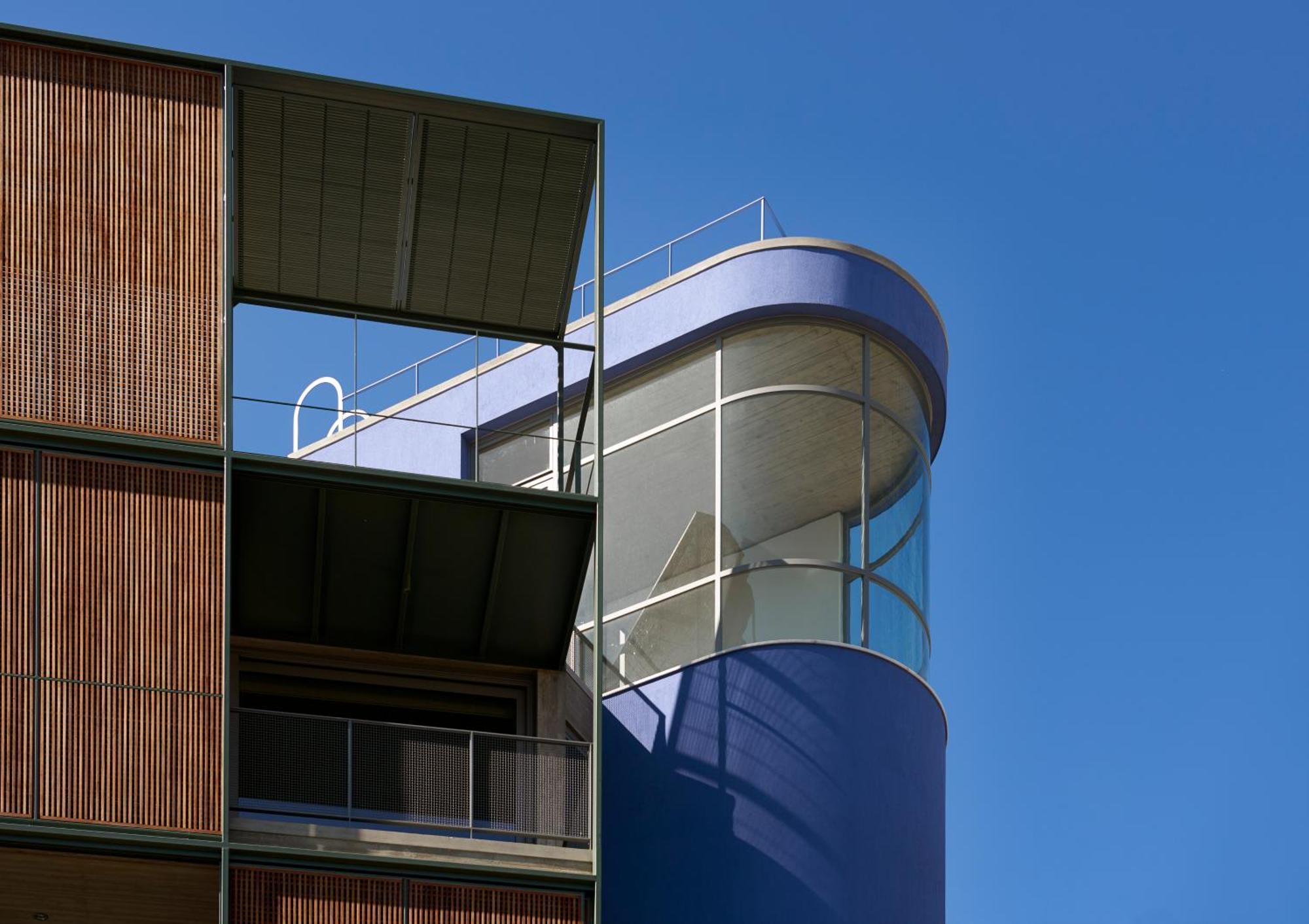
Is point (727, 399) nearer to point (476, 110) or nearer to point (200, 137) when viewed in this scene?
point (476, 110)

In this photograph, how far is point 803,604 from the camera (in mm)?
24438

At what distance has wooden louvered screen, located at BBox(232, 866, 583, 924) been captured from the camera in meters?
18.6

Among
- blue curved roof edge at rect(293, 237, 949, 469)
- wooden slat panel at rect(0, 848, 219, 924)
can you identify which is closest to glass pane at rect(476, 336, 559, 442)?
blue curved roof edge at rect(293, 237, 949, 469)

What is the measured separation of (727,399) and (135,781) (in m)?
9.50

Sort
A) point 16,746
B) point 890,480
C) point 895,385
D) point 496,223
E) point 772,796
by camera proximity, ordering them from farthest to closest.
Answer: point 895,385 → point 890,480 → point 772,796 → point 496,223 → point 16,746

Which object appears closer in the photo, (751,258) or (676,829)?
(676,829)

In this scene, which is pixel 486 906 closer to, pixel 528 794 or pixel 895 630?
pixel 528 794

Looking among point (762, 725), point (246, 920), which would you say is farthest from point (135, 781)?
point (762, 725)

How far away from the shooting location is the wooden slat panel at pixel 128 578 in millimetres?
18578

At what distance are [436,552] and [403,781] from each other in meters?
2.54

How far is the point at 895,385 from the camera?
86.1 feet

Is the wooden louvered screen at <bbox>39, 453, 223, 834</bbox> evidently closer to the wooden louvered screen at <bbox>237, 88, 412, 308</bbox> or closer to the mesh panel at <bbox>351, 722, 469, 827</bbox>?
the mesh panel at <bbox>351, 722, 469, 827</bbox>

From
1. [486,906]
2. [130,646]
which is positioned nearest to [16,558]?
[130,646]

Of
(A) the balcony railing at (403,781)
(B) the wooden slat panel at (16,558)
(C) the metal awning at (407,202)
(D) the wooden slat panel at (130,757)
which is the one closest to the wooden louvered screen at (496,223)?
(C) the metal awning at (407,202)
